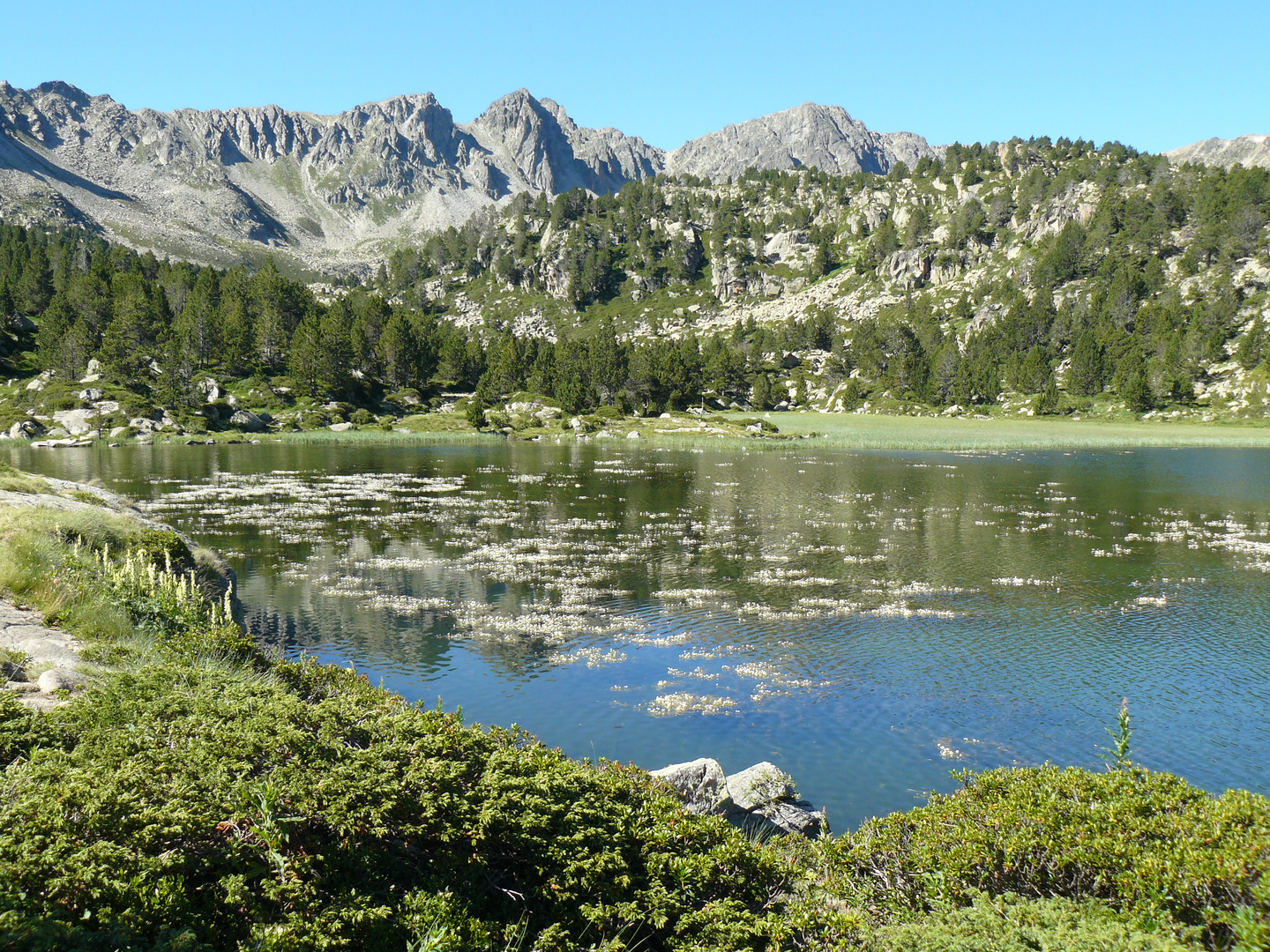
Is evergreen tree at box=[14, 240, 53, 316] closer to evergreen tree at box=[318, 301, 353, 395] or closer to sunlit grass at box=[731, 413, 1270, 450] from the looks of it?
evergreen tree at box=[318, 301, 353, 395]

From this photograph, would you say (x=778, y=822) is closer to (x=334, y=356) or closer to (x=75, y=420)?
(x=75, y=420)

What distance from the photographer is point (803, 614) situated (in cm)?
2952

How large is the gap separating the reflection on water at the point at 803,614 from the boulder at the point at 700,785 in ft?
10.5

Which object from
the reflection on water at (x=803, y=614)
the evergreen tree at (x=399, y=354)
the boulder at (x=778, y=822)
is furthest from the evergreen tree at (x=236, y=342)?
the boulder at (x=778, y=822)

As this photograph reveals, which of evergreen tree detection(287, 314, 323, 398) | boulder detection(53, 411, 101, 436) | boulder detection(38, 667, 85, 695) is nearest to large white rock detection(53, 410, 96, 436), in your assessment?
boulder detection(53, 411, 101, 436)

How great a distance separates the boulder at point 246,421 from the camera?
145125 millimetres

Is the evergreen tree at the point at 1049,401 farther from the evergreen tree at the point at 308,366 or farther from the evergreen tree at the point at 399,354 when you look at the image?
the evergreen tree at the point at 308,366

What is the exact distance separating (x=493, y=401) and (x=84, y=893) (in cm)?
18638

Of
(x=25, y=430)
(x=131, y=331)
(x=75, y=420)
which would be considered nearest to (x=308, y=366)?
(x=131, y=331)

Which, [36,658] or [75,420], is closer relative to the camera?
[36,658]

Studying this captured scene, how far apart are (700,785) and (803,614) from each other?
16.9m

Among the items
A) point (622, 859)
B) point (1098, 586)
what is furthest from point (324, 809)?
point (1098, 586)

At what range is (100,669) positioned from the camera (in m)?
14.9

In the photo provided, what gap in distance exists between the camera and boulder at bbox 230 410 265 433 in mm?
145125
